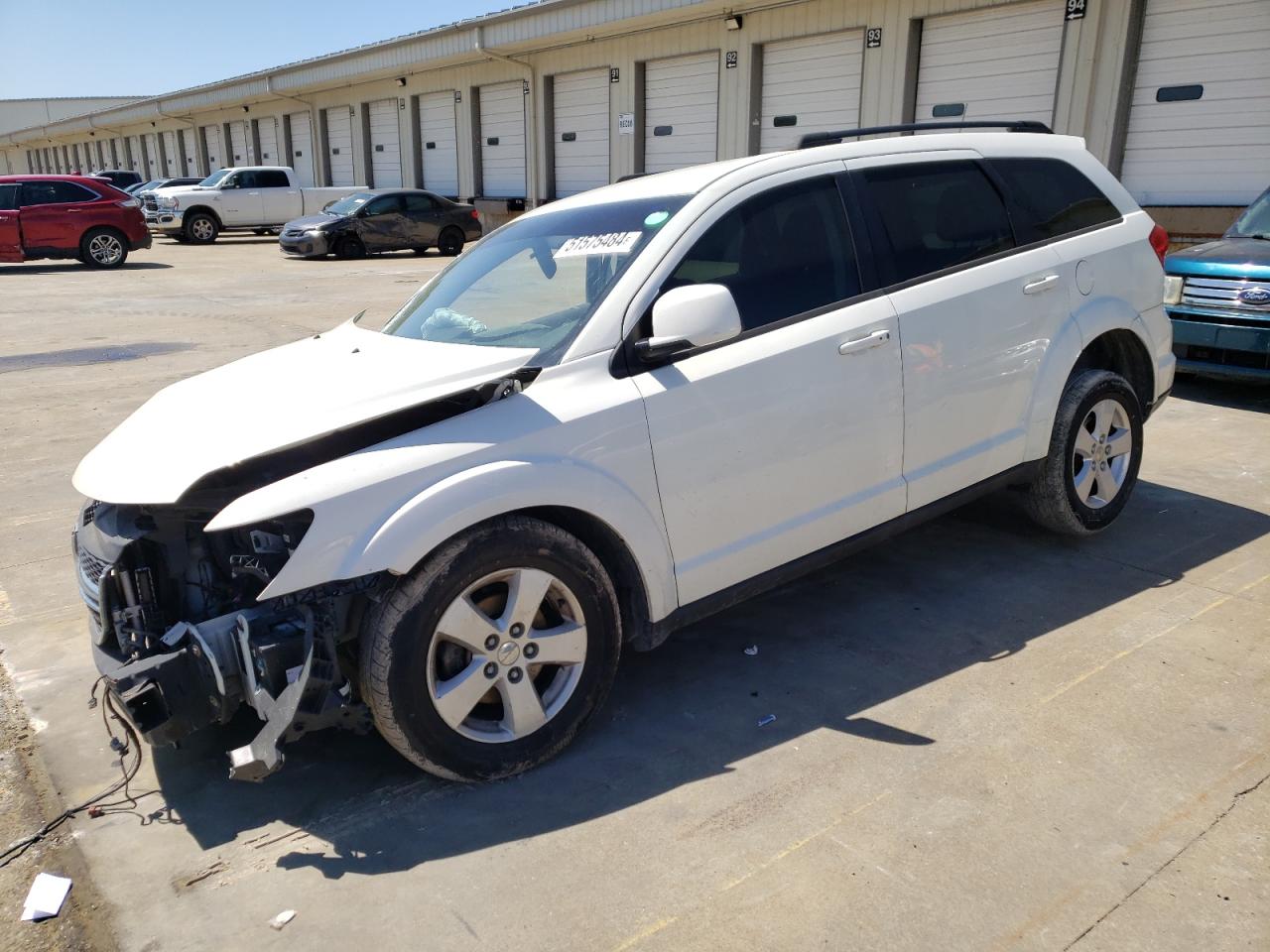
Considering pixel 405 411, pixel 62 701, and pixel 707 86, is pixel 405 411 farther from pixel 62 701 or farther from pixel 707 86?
pixel 707 86

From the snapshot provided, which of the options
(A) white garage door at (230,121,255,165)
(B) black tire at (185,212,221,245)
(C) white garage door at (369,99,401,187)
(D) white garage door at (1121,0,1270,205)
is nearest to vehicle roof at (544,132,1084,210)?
(D) white garage door at (1121,0,1270,205)

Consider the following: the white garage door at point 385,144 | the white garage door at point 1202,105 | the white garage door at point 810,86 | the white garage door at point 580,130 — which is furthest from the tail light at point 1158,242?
the white garage door at point 385,144

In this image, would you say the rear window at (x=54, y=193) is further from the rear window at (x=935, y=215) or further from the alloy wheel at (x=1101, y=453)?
the alloy wheel at (x=1101, y=453)

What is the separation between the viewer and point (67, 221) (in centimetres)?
1984

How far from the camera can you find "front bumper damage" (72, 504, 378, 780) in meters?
2.78

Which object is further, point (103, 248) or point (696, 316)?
point (103, 248)

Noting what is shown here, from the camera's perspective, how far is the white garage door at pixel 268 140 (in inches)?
1531

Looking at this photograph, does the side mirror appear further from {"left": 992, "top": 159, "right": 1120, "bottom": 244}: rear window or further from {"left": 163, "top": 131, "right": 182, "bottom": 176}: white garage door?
{"left": 163, "top": 131, "right": 182, "bottom": 176}: white garage door

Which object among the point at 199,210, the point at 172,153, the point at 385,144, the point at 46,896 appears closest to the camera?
the point at 46,896

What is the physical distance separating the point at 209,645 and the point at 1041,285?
11.6 feet

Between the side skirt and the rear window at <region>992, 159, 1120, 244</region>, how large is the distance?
1.06 metres

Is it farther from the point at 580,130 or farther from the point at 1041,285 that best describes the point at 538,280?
the point at 580,130

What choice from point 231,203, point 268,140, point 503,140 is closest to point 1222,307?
point 503,140

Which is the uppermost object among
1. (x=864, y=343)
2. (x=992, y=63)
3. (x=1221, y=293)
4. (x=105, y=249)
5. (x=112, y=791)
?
(x=992, y=63)
